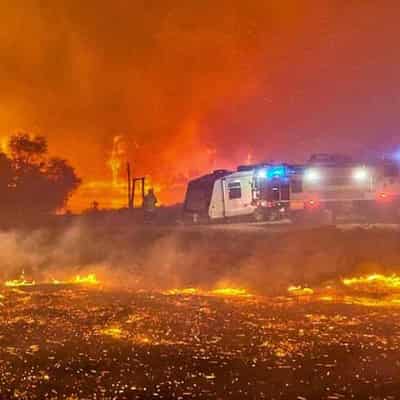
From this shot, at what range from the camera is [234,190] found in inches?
1385

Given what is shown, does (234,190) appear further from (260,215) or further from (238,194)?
(260,215)

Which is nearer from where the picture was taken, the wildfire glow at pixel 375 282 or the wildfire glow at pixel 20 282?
the wildfire glow at pixel 375 282

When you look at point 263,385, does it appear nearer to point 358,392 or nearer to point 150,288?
point 358,392

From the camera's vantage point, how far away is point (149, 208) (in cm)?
3309

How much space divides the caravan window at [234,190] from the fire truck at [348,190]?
10.7 ft

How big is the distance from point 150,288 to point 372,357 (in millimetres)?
10137

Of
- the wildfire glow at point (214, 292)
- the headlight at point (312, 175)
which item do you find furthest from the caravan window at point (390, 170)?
the wildfire glow at point (214, 292)

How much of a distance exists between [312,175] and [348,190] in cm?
237

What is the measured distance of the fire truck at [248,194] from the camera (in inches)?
1335

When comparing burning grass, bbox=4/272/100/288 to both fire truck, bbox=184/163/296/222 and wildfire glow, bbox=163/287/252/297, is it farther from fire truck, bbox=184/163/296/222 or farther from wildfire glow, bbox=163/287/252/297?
fire truck, bbox=184/163/296/222

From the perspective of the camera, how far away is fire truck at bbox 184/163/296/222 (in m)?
33.9

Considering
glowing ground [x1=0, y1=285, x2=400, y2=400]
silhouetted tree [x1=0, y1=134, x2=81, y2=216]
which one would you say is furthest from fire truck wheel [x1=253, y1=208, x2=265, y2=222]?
silhouetted tree [x1=0, y1=134, x2=81, y2=216]

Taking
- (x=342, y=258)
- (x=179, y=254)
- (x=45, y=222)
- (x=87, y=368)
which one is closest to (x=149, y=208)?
(x=45, y=222)

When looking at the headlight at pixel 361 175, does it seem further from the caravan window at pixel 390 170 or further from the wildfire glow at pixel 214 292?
the wildfire glow at pixel 214 292
